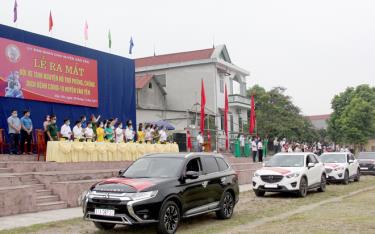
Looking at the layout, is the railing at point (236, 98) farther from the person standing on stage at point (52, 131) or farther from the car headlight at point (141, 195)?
the car headlight at point (141, 195)

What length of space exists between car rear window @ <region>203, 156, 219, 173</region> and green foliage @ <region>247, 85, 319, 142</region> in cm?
4188

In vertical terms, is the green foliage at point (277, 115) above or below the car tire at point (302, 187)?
above

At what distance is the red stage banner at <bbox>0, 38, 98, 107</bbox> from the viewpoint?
66.4 ft

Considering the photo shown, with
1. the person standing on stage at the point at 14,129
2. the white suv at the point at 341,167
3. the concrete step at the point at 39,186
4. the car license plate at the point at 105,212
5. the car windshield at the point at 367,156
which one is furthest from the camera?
the car windshield at the point at 367,156

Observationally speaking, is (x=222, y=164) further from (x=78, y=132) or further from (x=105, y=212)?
(x=78, y=132)

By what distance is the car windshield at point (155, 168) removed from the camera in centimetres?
1054

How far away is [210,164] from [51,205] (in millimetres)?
4851

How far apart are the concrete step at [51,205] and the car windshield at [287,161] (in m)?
7.85

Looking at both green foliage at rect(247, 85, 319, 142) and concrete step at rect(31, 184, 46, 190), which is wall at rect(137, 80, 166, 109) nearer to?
green foliage at rect(247, 85, 319, 142)

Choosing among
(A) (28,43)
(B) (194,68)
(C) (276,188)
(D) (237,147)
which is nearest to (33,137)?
(A) (28,43)

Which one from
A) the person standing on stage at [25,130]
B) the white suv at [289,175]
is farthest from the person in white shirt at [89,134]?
the white suv at [289,175]

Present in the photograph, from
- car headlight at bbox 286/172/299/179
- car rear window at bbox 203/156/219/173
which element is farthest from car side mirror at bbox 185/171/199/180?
car headlight at bbox 286/172/299/179

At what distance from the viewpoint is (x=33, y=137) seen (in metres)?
20.3

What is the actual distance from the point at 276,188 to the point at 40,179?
7.89 meters
